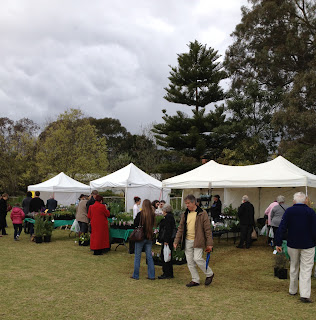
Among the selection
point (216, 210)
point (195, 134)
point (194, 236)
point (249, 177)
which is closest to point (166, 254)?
point (194, 236)

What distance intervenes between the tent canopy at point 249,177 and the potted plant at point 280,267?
12.6 feet

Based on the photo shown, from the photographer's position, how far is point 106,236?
9844 millimetres

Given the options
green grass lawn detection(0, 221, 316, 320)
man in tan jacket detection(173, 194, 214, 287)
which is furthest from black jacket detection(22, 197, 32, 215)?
man in tan jacket detection(173, 194, 214, 287)

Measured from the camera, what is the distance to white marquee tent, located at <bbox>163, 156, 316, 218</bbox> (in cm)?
1105

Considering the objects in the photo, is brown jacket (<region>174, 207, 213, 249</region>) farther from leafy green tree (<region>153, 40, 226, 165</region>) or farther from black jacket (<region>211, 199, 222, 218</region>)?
leafy green tree (<region>153, 40, 226, 165</region>)

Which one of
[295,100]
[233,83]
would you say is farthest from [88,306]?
[233,83]

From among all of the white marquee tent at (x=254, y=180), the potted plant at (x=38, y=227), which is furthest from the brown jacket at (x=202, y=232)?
the potted plant at (x=38, y=227)

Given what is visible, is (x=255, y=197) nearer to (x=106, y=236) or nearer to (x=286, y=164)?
(x=286, y=164)

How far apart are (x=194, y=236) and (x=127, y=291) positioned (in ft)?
4.54

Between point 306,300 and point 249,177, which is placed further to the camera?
point 249,177

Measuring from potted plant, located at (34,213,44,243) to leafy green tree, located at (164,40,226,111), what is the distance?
21.2 meters

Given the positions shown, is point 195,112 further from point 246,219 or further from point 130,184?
point 246,219

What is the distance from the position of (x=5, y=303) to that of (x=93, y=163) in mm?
24486

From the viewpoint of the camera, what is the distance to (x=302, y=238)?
5.41 meters
